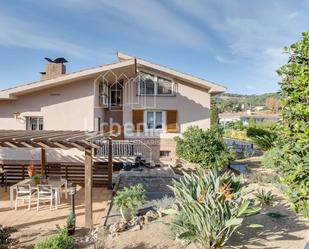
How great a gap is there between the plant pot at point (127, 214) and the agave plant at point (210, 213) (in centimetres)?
200

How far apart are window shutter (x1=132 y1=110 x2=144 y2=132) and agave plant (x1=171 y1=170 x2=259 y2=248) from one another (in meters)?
14.2

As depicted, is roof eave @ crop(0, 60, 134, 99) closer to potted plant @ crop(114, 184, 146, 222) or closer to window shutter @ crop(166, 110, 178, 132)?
window shutter @ crop(166, 110, 178, 132)

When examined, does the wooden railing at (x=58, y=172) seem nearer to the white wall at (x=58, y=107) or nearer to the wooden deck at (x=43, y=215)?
the wooden deck at (x=43, y=215)

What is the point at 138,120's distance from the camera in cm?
2109

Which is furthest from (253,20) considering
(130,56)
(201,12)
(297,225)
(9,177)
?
(9,177)

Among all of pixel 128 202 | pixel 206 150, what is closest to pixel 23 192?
pixel 128 202

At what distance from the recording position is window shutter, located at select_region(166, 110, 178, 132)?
20.9m

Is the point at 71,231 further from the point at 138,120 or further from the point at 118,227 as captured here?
the point at 138,120

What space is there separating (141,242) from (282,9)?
478 inches

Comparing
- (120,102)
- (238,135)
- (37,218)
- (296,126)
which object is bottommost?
(37,218)

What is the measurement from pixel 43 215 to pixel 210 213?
6015 millimetres

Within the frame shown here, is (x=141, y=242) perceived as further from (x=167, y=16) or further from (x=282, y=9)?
(x=167, y=16)

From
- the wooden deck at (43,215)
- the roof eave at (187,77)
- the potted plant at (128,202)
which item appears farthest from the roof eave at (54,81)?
the potted plant at (128,202)

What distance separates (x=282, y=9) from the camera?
1307 centimetres
